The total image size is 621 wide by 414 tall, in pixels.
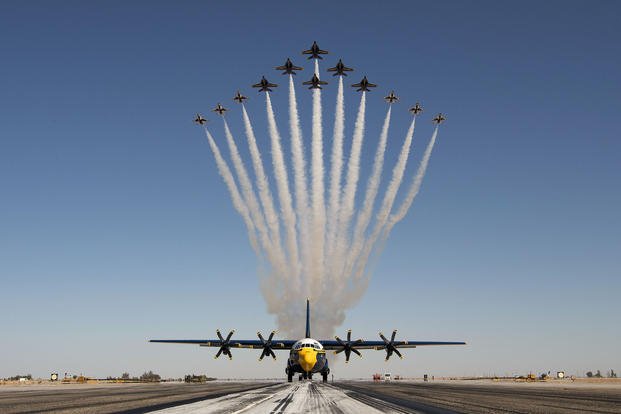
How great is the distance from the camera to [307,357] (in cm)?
5750

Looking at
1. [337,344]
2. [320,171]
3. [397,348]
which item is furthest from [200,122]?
[397,348]

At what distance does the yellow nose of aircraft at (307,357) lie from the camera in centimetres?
5747

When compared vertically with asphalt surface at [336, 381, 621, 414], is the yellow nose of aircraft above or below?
above

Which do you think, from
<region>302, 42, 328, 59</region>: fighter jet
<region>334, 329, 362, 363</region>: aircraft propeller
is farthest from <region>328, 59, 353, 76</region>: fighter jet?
<region>334, 329, 362, 363</region>: aircraft propeller

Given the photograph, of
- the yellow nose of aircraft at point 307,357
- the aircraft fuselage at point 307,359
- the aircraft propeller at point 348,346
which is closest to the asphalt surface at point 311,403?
the yellow nose of aircraft at point 307,357

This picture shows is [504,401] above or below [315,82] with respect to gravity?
below

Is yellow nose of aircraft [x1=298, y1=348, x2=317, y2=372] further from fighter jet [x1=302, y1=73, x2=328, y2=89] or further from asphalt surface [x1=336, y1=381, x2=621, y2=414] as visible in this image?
fighter jet [x1=302, y1=73, x2=328, y2=89]

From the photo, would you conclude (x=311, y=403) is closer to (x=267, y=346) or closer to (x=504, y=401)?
(x=504, y=401)

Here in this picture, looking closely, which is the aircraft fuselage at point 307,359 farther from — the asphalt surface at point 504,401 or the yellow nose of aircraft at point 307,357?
the asphalt surface at point 504,401

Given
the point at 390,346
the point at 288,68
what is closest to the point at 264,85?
the point at 288,68

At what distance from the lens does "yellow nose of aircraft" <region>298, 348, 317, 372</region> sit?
189 feet

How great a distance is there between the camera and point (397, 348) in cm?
7644

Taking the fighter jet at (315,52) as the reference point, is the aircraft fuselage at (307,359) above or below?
below

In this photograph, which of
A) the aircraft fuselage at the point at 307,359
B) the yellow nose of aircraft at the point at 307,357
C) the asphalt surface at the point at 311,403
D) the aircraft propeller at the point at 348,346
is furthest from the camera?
the aircraft propeller at the point at 348,346
